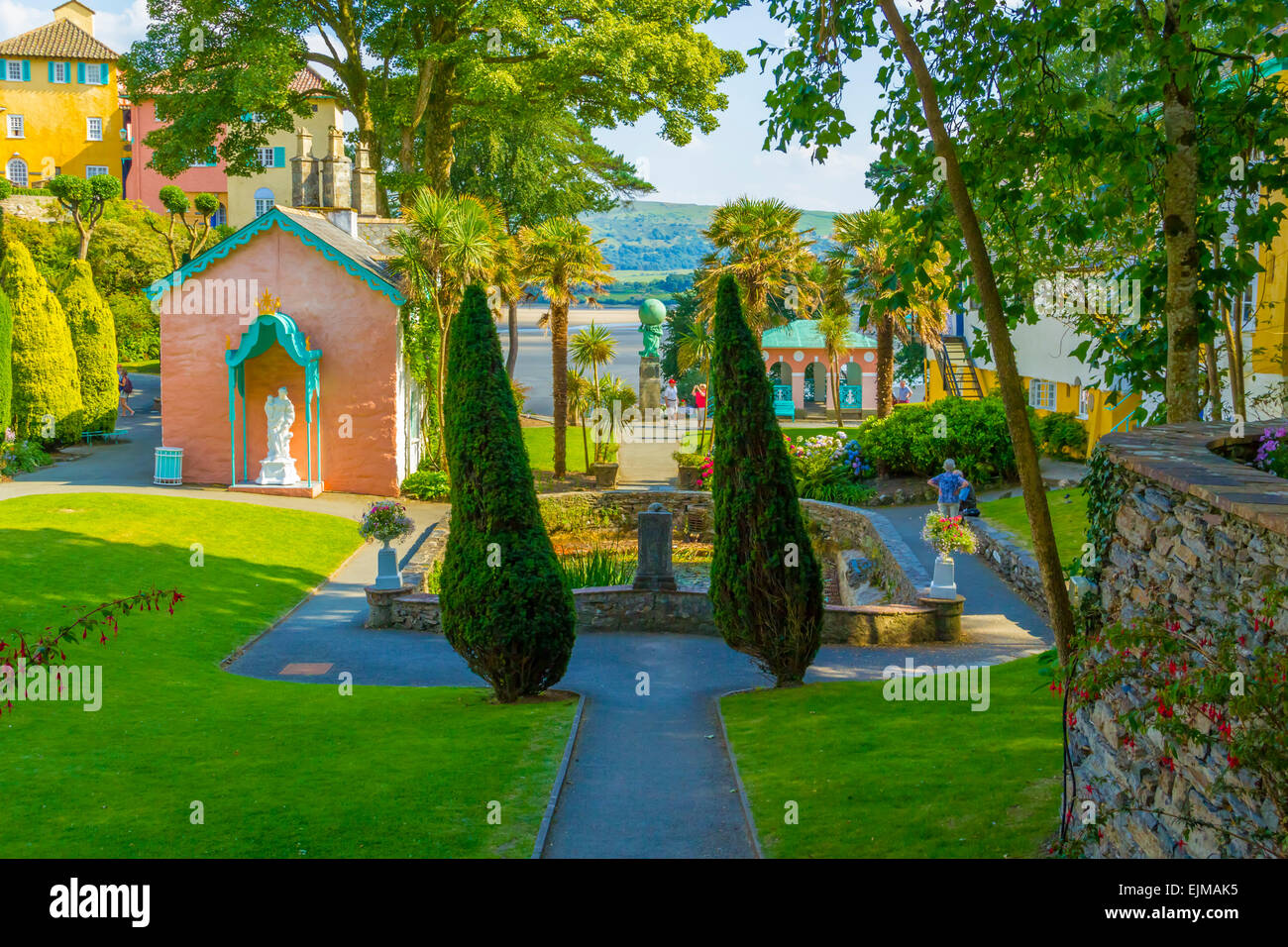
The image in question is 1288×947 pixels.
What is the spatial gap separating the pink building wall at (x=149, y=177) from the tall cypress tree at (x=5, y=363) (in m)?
47.4

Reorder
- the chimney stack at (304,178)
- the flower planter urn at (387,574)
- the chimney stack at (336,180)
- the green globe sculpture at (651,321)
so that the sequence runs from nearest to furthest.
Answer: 1. the flower planter urn at (387,574)
2. the chimney stack at (336,180)
3. the chimney stack at (304,178)
4. the green globe sculpture at (651,321)

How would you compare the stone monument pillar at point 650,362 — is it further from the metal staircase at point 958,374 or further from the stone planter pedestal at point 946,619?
the stone planter pedestal at point 946,619

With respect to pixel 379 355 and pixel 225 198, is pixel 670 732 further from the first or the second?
pixel 225 198

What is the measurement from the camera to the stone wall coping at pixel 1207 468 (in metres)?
5.38

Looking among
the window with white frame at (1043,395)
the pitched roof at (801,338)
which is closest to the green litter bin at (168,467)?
the window with white frame at (1043,395)

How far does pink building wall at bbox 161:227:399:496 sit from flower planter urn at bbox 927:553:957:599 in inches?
666

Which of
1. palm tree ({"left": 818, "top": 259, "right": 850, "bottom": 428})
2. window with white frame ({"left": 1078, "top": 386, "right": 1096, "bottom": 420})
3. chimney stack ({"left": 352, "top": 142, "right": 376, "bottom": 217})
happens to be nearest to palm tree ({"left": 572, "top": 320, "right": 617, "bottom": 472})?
palm tree ({"left": 818, "top": 259, "right": 850, "bottom": 428})

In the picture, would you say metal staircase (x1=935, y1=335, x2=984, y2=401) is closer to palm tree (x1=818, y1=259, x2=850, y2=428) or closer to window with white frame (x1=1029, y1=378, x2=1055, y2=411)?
window with white frame (x1=1029, y1=378, x2=1055, y2=411)

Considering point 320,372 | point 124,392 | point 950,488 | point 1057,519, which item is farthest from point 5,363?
point 1057,519

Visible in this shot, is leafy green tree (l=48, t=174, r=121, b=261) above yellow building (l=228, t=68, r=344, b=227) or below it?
below

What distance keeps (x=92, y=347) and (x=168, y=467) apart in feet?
25.2

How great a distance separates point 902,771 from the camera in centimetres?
1014

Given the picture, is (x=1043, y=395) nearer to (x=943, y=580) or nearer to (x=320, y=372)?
(x=943, y=580)

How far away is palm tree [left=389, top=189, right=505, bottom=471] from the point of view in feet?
96.3
